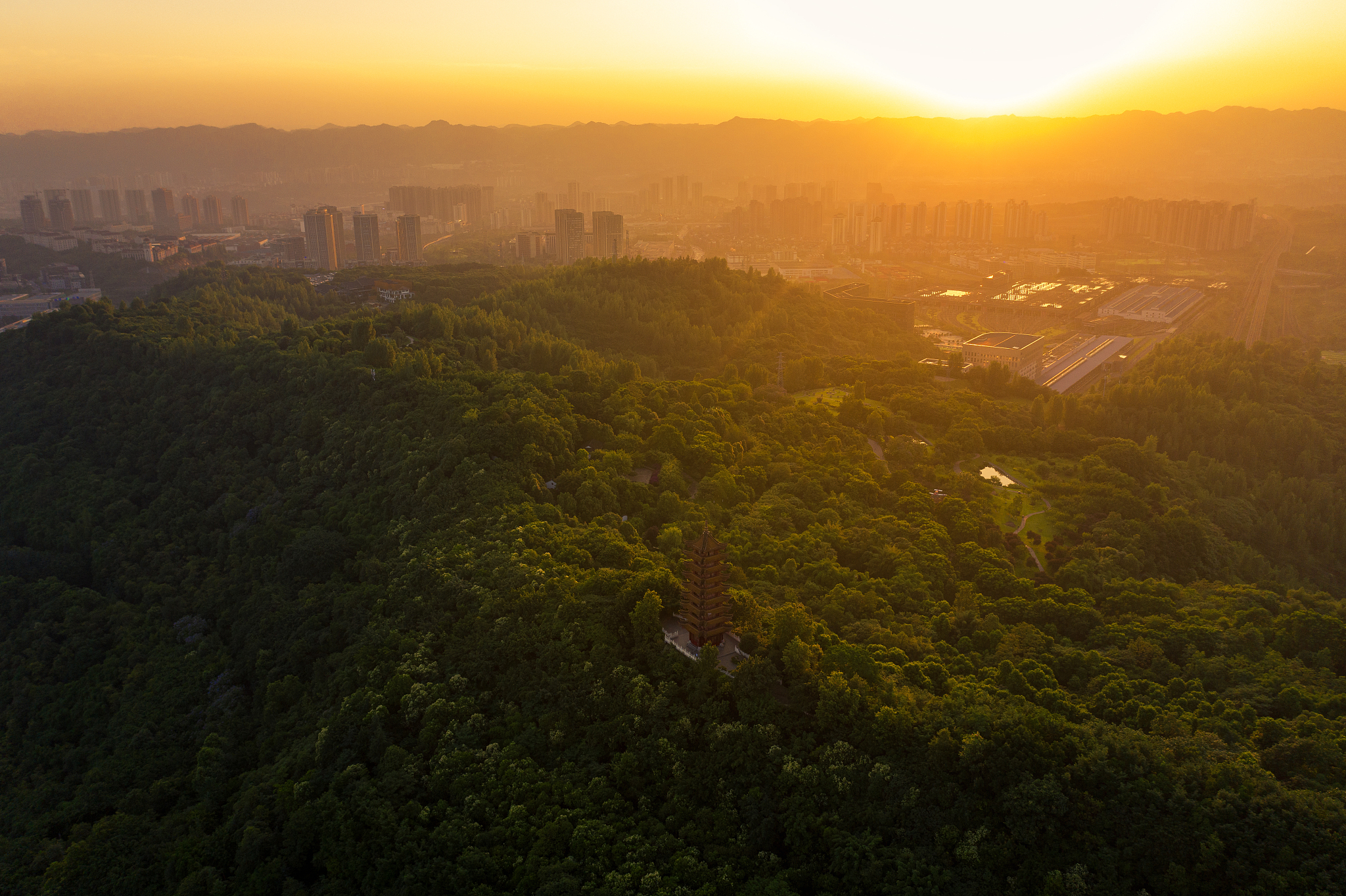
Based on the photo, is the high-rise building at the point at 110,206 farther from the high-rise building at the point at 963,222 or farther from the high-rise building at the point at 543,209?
the high-rise building at the point at 963,222

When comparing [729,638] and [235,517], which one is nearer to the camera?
[729,638]

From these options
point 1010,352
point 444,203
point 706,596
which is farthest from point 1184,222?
point 444,203

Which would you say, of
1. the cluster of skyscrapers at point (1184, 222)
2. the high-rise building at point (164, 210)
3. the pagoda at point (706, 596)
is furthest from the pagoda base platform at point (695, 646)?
the high-rise building at point (164, 210)

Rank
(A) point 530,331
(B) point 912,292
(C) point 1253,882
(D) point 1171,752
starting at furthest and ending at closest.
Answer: (B) point 912,292
(A) point 530,331
(D) point 1171,752
(C) point 1253,882

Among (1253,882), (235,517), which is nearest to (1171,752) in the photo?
(1253,882)

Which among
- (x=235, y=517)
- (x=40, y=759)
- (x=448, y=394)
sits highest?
(x=448, y=394)

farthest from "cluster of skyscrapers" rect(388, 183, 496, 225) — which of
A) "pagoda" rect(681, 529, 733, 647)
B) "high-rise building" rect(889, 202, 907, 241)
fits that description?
"pagoda" rect(681, 529, 733, 647)

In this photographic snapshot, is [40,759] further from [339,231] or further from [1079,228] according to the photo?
[1079,228]
